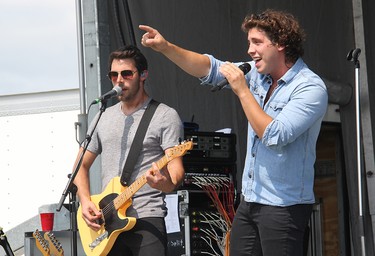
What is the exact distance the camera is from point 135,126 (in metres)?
4.28

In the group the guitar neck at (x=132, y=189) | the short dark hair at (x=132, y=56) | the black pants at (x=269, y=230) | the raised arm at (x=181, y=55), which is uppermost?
the short dark hair at (x=132, y=56)

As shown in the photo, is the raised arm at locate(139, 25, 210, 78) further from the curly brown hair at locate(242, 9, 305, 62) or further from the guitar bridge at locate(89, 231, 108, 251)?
the guitar bridge at locate(89, 231, 108, 251)

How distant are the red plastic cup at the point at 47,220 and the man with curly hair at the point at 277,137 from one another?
3101 millimetres

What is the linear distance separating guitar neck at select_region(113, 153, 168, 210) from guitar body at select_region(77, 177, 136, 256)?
0.07 ft

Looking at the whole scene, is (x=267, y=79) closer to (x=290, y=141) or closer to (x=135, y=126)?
(x=290, y=141)

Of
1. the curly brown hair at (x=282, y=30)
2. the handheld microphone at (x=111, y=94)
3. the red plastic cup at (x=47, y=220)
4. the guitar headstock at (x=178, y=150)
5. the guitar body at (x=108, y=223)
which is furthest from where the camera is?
the red plastic cup at (x=47, y=220)

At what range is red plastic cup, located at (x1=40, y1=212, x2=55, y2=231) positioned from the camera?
246 inches

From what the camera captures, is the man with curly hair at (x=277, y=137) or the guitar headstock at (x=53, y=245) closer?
the man with curly hair at (x=277, y=137)

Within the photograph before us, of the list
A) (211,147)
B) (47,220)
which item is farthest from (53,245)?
(211,147)

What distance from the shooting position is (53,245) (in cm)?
582

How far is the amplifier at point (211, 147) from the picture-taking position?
218 inches

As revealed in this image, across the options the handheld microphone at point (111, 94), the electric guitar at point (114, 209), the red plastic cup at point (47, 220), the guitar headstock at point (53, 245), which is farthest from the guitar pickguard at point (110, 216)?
the red plastic cup at point (47, 220)

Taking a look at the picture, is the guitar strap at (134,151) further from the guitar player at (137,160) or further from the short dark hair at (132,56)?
the short dark hair at (132,56)

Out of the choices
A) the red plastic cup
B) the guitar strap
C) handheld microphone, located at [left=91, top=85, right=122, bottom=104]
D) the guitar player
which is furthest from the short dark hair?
the red plastic cup
